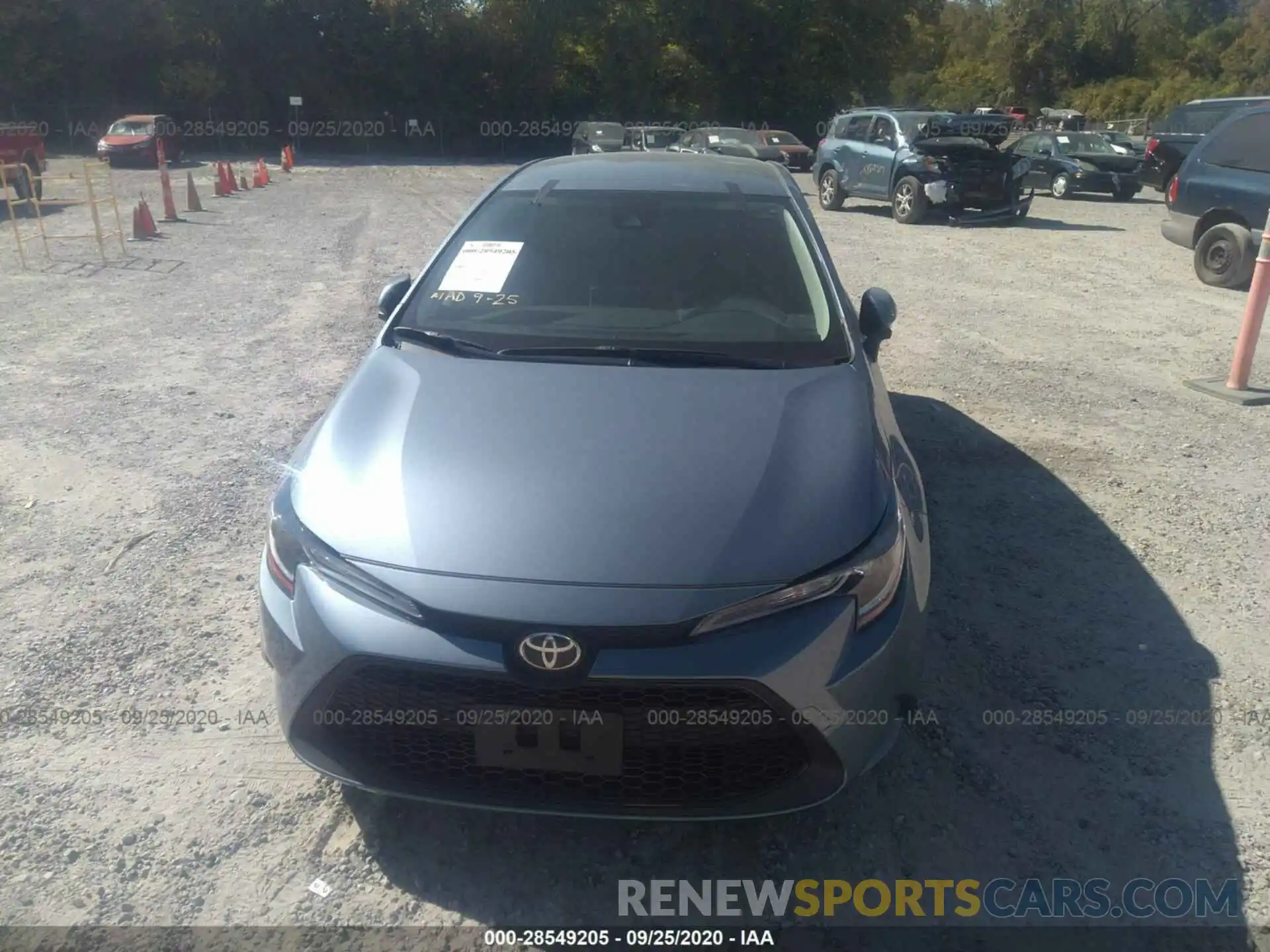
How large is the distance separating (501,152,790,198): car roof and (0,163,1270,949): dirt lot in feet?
5.66

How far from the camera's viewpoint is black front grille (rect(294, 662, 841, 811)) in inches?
86.9

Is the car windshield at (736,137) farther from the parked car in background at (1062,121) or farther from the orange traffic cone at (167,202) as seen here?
the orange traffic cone at (167,202)

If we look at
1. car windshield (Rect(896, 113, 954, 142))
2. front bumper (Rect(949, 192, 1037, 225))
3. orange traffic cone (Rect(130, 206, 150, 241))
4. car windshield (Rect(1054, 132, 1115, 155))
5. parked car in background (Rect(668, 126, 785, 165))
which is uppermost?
car windshield (Rect(896, 113, 954, 142))

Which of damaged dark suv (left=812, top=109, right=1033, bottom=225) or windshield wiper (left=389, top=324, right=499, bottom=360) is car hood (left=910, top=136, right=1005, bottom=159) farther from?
windshield wiper (left=389, top=324, right=499, bottom=360)

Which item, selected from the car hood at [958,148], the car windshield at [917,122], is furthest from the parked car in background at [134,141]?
the car hood at [958,148]

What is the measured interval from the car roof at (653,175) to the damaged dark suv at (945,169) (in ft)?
37.1

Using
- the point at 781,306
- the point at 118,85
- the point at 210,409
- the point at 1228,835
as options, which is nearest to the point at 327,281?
the point at 210,409

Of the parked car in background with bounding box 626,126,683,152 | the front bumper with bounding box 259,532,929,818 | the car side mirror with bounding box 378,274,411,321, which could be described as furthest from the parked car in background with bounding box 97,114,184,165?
the front bumper with bounding box 259,532,929,818

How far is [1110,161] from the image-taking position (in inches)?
768

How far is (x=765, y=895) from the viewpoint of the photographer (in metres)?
2.48

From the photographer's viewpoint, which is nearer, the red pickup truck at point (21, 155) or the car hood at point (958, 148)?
the car hood at point (958, 148)

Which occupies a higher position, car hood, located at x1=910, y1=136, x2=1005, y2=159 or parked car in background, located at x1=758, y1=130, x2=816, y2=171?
car hood, located at x1=910, y1=136, x2=1005, y2=159

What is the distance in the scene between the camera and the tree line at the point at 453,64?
36.0m

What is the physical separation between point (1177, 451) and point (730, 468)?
390 cm
